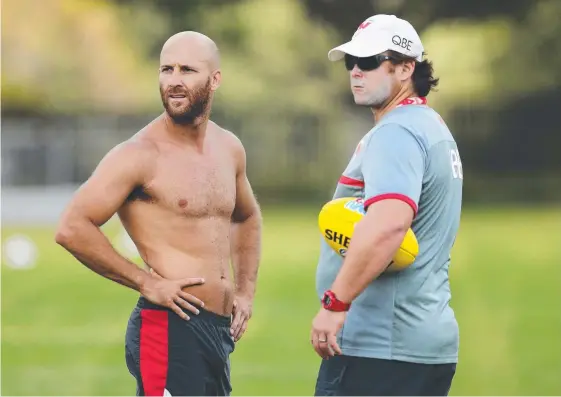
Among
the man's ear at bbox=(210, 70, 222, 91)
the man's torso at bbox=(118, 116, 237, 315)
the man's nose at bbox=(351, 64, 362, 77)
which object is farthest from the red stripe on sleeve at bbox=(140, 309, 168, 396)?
the man's nose at bbox=(351, 64, 362, 77)

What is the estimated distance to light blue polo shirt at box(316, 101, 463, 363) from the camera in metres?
5.36

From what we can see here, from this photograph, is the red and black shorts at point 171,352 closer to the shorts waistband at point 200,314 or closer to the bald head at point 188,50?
the shorts waistband at point 200,314

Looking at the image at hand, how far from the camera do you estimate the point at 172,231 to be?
5.65 meters

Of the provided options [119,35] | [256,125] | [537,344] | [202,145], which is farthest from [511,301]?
[119,35]

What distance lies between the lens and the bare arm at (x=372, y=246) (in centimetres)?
515

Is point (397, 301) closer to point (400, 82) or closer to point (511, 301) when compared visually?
point (400, 82)

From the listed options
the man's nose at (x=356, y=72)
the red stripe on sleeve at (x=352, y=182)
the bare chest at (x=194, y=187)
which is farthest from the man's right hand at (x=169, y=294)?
the man's nose at (x=356, y=72)

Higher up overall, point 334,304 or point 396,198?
point 396,198

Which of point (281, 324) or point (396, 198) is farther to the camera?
point (281, 324)

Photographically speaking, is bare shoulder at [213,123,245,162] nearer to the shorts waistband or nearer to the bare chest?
the bare chest

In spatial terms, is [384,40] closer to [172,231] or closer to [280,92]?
[172,231]

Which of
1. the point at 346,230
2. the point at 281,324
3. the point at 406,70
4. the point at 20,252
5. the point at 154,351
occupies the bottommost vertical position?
the point at 20,252

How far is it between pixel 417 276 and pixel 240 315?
39.8 inches

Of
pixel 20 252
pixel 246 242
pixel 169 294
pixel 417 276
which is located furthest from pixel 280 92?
pixel 417 276
